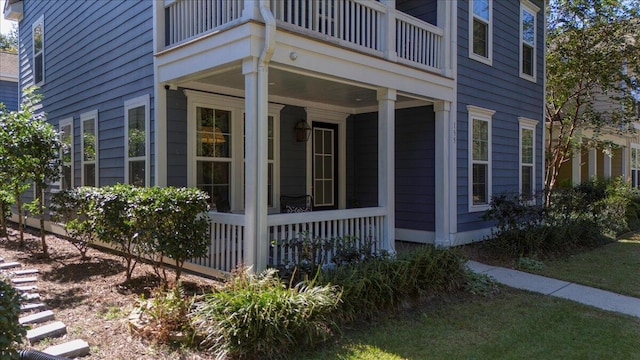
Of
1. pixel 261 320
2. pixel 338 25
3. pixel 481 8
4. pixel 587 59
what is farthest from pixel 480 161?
pixel 261 320

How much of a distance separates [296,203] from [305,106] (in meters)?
1.84

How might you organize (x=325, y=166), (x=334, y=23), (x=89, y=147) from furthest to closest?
1. (x=325, y=166)
2. (x=89, y=147)
3. (x=334, y=23)

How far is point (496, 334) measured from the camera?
422cm

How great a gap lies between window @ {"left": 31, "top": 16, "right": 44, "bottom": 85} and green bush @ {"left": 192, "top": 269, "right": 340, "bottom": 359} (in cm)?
976

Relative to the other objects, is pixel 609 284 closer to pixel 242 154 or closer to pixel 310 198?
pixel 310 198

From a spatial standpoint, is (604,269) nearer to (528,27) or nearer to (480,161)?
(480,161)

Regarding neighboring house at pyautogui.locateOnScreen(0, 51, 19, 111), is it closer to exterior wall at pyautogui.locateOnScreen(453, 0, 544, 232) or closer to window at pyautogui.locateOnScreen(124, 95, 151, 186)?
window at pyautogui.locateOnScreen(124, 95, 151, 186)

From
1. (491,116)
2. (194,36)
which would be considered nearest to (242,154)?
(194,36)

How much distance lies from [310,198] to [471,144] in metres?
3.24

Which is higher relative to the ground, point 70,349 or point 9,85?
point 9,85

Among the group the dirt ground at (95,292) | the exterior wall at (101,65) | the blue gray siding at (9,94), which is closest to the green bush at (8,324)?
the dirt ground at (95,292)

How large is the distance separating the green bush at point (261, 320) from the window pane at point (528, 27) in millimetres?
8917

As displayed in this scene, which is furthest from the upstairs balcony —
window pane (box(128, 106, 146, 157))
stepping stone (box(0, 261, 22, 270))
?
stepping stone (box(0, 261, 22, 270))

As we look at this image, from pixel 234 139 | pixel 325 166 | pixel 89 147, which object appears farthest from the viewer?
pixel 325 166
